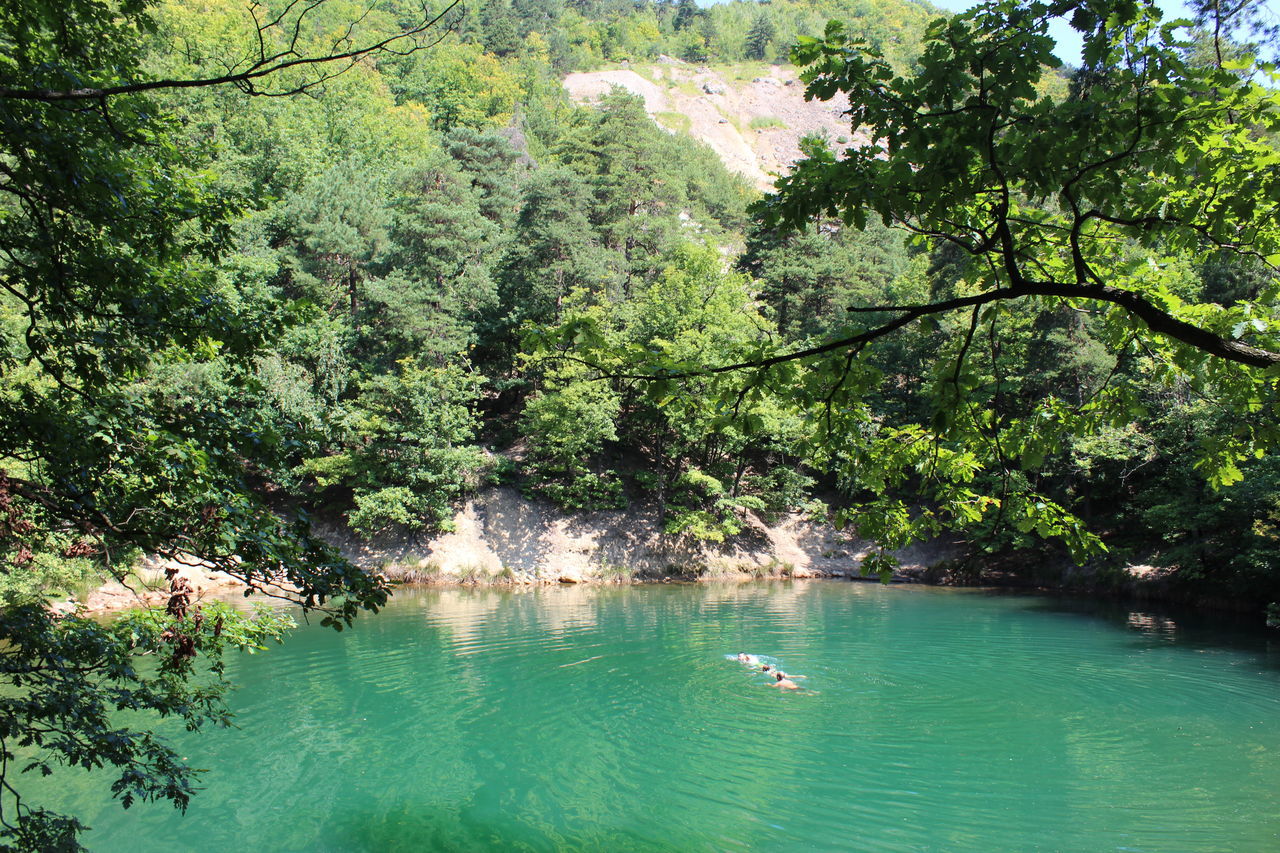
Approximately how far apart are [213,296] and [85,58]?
131 centimetres

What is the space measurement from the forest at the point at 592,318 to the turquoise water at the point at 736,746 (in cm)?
205

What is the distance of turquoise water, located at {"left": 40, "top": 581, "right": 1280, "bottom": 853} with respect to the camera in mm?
6891

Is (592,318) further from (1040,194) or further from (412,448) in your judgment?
(412,448)

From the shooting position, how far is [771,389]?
9.48 ft

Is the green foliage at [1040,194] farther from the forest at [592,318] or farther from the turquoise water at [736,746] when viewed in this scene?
the turquoise water at [736,746]

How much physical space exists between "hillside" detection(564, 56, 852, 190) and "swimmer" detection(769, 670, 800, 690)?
70760mm

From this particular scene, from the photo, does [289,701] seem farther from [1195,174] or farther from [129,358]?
[1195,174]

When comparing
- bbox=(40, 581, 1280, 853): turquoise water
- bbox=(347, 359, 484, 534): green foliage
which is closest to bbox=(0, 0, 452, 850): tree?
bbox=(40, 581, 1280, 853): turquoise water

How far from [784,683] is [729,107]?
309 ft

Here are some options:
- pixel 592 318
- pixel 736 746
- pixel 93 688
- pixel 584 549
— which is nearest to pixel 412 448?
pixel 584 549

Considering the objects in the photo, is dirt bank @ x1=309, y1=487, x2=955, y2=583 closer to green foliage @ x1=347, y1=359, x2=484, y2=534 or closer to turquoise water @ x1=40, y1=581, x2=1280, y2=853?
green foliage @ x1=347, y1=359, x2=484, y2=534

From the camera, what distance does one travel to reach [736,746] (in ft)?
29.6

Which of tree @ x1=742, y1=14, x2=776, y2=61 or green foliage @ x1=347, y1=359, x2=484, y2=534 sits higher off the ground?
tree @ x1=742, y1=14, x2=776, y2=61

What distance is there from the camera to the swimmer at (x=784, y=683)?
37.4 ft
